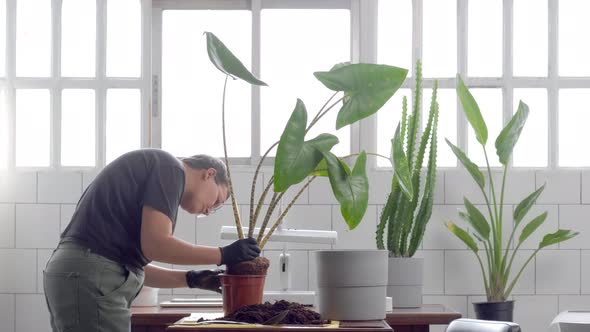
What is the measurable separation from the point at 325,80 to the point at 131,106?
233cm

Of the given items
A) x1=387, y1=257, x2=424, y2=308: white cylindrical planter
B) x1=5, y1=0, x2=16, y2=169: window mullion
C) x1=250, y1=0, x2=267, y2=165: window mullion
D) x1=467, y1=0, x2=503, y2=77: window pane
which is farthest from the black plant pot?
x1=5, y1=0, x2=16, y2=169: window mullion

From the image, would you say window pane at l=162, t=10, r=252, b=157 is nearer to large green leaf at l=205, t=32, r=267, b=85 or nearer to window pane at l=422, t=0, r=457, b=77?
window pane at l=422, t=0, r=457, b=77

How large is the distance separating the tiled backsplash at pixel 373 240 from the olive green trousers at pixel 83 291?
1671 mm

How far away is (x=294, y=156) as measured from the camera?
2.71 meters

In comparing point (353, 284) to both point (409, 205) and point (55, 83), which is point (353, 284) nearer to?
point (409, 205)

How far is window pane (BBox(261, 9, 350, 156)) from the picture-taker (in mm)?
4984

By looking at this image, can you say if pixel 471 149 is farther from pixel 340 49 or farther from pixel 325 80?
pixel 325 80

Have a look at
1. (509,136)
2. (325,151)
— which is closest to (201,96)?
(509,136)

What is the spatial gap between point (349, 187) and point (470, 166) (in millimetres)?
1854

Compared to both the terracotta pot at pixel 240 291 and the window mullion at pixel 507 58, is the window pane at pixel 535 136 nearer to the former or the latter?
the window mullion at pixel 507 58

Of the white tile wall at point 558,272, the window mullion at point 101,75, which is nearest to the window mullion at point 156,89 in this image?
the window mullion at point 101,75

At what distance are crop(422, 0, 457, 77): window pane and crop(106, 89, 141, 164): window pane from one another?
154 centimetres

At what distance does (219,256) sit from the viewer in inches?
117

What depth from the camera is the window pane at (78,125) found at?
4945mm
